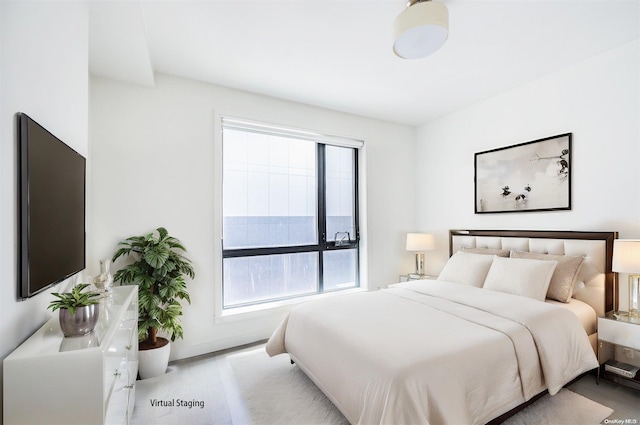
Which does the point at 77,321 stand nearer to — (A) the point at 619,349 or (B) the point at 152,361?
(B) the point at 152,361

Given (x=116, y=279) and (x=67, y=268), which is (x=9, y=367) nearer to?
(x=67, y=268)

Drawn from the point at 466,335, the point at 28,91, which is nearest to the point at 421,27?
the point at 466,335

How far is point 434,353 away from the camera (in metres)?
1.63

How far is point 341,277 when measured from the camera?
4074 millimetres

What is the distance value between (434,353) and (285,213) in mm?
2410

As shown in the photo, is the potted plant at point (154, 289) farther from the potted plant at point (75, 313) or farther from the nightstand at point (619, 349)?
the nightstand at point (619, 349)

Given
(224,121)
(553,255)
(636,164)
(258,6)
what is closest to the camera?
(258,6)

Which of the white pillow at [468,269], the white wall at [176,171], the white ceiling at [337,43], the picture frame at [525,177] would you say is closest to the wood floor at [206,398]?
the white wall at [176,171]

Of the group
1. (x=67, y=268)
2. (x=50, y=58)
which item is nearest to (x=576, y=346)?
(x=67, y=268)

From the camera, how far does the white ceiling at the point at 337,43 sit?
200 centimetres

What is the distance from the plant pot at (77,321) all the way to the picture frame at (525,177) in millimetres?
3711

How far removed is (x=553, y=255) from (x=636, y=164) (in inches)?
37.7

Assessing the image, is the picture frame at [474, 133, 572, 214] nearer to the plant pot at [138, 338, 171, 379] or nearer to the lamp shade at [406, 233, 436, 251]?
the lamp shade at [406, 233, 436, 251]

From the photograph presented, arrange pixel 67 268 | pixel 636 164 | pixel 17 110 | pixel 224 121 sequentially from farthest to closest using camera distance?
pixel 224 121
pixel 636 164
pixel 67 268
pixel 17 110
